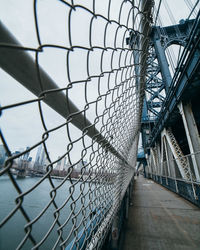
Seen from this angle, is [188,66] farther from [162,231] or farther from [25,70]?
[25,70]

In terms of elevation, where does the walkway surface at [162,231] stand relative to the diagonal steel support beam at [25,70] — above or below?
below

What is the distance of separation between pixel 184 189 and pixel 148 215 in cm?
256

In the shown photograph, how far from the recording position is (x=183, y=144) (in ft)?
27.8

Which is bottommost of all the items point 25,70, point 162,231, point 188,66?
point 162,231

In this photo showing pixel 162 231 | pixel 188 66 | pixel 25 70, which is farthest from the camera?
pixel 188 66

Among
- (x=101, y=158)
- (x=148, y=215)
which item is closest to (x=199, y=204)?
(x=148, y=215)

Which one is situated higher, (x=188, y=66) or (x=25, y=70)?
(x=188, y=66)

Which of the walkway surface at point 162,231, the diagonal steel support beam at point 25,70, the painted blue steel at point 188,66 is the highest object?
the painted blue steel at point 188,66

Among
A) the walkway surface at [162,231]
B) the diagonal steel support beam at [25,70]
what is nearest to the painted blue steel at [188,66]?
the walkway surface at [162,231]

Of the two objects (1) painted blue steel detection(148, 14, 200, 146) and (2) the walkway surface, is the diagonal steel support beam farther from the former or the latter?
(1) painted blue steel detection(148, 14, 200, 146)

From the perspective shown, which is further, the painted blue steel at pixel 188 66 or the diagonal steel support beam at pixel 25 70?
the painted blue steel at pixel 188 66

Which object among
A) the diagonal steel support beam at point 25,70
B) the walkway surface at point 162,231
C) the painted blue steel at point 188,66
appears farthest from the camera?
the painted blue steel at point 188,66

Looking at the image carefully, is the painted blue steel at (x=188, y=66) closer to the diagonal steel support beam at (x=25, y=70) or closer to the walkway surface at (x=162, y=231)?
the walkway surface at (x=162, y=231)

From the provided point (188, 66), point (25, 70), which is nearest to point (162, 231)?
point (25, 70)
